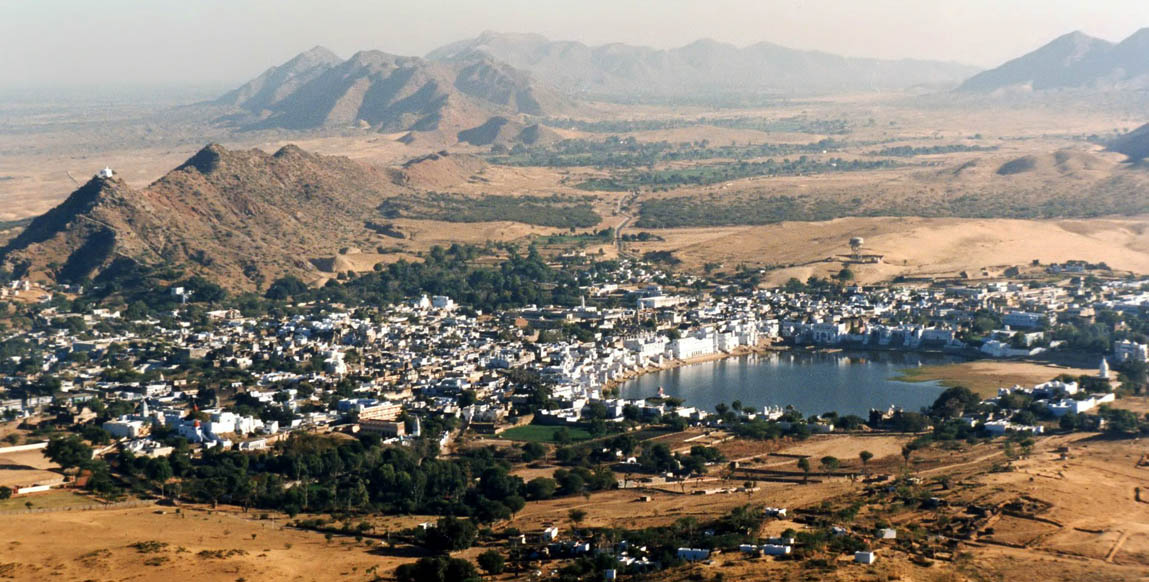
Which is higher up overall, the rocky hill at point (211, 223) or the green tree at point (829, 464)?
the rocky hill at point (211, 223)

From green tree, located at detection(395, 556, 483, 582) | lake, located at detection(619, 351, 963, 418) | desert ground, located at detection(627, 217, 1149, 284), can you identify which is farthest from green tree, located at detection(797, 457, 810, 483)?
desert ground, located at detection(627, 217, 1149, 284)

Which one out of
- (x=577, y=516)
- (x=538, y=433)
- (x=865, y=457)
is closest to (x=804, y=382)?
(x=538, y=433)

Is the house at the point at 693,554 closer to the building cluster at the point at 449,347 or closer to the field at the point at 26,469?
the building cluster at the point at 449,347

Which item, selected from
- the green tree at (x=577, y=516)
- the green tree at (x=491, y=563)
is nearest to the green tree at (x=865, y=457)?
the green tree at (x=577, y=516)

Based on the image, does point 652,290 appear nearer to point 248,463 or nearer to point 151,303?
point 151,303

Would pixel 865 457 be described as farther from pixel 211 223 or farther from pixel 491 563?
pixel 211 223

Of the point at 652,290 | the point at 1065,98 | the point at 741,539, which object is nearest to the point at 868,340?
the point at 652,290

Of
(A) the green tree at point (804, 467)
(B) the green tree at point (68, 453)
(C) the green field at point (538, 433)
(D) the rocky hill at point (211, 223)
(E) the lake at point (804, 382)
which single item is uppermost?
(D) the rocky hill at point (211, 223)
